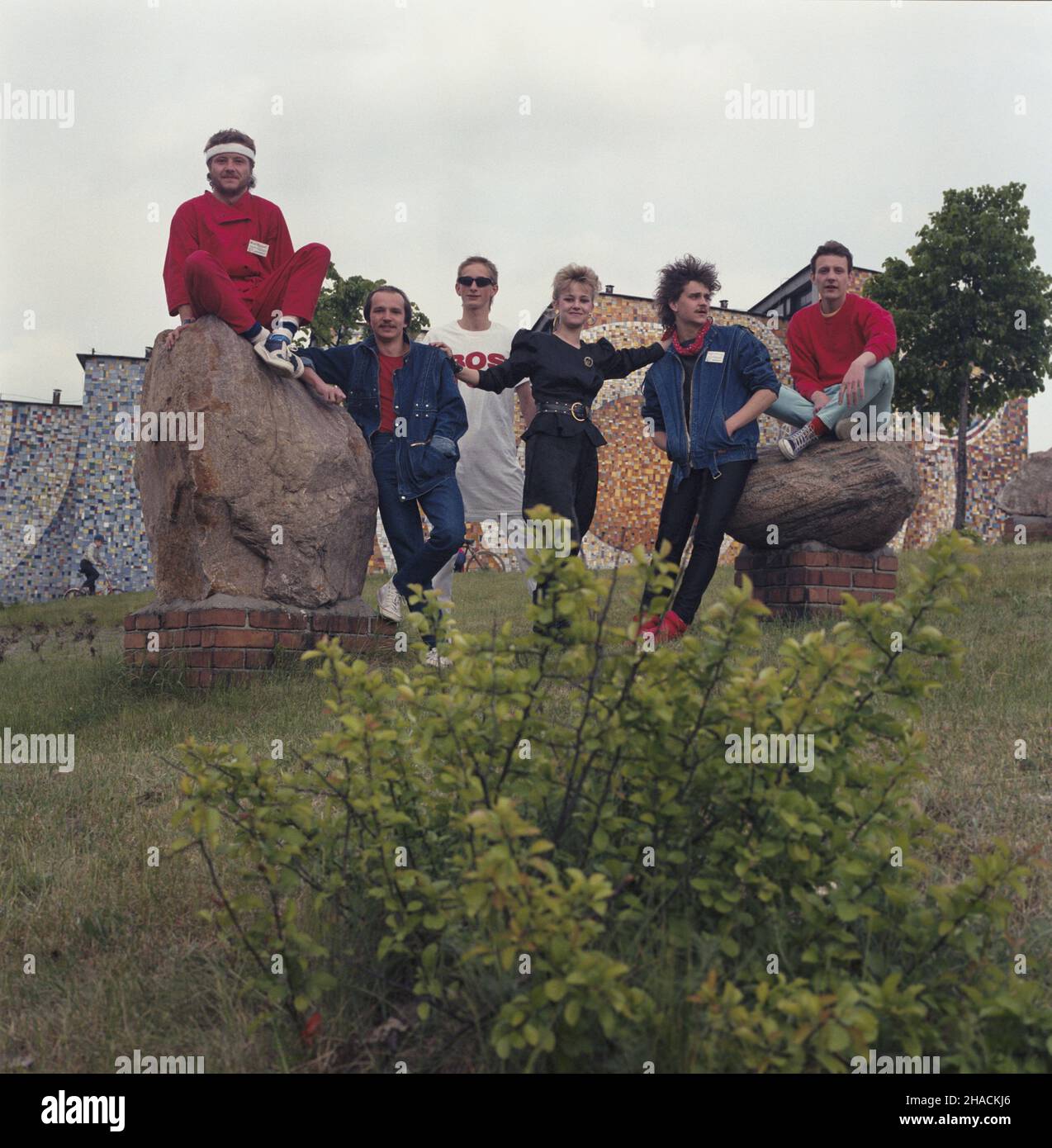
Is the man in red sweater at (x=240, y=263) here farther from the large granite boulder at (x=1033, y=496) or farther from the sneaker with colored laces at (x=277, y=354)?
the large granite boulder at (x=1033, y=496)

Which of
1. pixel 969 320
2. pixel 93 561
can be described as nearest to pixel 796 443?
pixel 969 320

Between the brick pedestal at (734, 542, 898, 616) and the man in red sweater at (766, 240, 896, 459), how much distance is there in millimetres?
650

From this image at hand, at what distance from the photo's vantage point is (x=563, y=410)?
5586 millimetres

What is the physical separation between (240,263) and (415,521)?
65.6 inches

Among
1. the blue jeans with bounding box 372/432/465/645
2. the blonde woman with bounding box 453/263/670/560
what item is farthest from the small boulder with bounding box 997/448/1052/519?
the blue jeans with bounding box 372/432/465/645

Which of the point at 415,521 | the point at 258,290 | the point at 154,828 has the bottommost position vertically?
the point at 154,828

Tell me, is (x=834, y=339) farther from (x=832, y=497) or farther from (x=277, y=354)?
(x=277, y=354)

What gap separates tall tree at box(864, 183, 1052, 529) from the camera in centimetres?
1911

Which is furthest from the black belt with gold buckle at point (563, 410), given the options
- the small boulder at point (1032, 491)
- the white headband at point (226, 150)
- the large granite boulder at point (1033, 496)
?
the small boulder at point (1032, 491)

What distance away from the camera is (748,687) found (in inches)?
68.5

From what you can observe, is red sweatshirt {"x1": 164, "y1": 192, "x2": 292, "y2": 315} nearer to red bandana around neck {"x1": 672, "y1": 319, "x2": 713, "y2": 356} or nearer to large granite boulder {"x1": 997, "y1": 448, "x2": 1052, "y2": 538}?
red bandana around neck {"x1": 672, "y1": 319, "x2": 713, "y2": 356}

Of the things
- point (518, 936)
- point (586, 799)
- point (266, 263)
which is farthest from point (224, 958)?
point (266, 263)

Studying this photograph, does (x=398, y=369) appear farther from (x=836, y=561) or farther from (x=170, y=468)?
(x=836, y=561)

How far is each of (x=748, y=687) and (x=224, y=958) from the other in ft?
4.62
